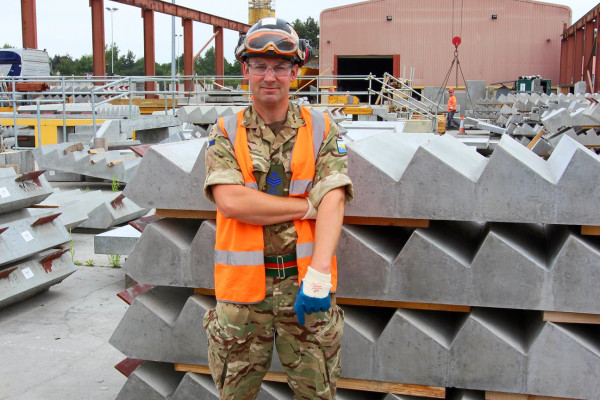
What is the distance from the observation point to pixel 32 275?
587 cm

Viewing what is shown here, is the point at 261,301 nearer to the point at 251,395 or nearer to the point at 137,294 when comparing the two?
the point at 251,395

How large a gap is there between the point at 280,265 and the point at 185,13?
37621mm

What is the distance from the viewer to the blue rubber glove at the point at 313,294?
2537 mm

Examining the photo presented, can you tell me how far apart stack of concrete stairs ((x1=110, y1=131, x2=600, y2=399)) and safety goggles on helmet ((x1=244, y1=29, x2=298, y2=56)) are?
0.69 meters

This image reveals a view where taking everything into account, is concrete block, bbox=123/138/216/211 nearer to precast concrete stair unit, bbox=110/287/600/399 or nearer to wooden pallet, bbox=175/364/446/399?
precast concrete stair unit, bbox=110/287/600/399

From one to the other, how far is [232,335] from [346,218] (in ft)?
2.92

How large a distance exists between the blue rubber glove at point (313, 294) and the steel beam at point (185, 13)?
31454mm

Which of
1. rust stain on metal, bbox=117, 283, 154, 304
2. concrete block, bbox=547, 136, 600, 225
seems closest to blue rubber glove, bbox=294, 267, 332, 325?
concrete block, bbox=547, 136, 600, 225

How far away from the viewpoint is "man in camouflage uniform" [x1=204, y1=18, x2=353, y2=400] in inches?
106

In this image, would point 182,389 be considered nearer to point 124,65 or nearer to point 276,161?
point 276,161

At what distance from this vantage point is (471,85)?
40.3 meters

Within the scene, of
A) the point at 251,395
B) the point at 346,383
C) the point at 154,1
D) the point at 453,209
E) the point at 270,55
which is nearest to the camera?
the point at 270,55

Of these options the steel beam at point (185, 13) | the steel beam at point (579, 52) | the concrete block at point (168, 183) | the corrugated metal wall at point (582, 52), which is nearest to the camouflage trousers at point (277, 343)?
the concrete block at point (168, 183)

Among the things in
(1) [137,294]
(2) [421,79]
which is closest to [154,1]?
(2) [421,79]
